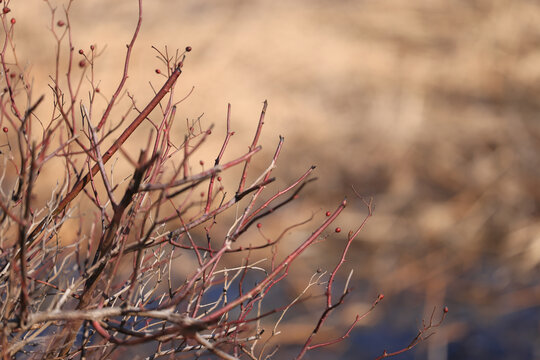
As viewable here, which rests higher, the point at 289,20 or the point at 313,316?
the point at 289,20

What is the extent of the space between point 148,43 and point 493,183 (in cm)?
398

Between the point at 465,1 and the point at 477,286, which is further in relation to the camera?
the point at 465,1

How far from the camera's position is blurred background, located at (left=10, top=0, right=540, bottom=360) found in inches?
260

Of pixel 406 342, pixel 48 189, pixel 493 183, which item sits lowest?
pixel 406 342

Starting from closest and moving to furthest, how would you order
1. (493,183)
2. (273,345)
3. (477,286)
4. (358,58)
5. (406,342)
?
1. (273,345)
2. (406,342)
3. (477,286)
4. (493,183)
5. (358,58)

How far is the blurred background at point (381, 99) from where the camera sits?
6602 mm

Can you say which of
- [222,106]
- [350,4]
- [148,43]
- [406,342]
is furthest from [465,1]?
[406,342]

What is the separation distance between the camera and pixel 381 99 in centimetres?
748

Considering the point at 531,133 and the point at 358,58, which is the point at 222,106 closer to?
the point at 358,58

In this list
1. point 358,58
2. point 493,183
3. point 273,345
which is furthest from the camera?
point 358,58

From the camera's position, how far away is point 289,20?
25.0 ft

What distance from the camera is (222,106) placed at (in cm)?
697

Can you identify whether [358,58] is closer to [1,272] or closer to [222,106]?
[222,106]

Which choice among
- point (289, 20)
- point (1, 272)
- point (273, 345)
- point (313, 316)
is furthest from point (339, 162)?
point (1, 272)
